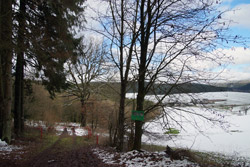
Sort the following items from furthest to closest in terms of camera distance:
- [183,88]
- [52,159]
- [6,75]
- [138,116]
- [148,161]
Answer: [6,75], [52,159], [138,116], [183,88], [148,161]

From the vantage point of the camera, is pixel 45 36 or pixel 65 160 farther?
pixel 45 36

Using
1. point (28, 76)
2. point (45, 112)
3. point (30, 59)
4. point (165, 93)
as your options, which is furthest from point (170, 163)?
point (45, 112)

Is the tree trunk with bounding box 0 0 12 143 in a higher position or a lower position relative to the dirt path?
higher

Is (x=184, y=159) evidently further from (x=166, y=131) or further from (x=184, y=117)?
(x=166, y=131)

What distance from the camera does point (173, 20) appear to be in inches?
279

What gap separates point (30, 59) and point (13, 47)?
468cm

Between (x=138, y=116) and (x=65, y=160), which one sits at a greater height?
(x=138, y=116)

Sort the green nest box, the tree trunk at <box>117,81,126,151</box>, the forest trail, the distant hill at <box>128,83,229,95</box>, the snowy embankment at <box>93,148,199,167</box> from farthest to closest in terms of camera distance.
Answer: the tree trunk at <box>117,81,126,151</box> < the green nest box < the forest trail < the distant hill at <box>128,83,229,95</box> < the snowy embankment at <box>93,148,199,167</box>

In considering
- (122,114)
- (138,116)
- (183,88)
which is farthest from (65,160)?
(183,88)

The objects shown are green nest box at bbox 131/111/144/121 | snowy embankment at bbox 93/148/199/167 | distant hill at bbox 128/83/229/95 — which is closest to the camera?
snowy embankment at bbox 93/148/199/167

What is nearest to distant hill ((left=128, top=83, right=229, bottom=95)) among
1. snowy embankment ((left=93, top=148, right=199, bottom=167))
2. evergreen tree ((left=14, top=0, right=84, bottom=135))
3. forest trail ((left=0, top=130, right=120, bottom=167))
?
snowy embankment ((left=93, top=148, right=199, bottom=167))

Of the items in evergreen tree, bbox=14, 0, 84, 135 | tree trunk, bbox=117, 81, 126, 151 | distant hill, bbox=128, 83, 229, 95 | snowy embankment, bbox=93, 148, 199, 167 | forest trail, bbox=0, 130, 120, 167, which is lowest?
forest trail, bbox=0, 130, 120, 167

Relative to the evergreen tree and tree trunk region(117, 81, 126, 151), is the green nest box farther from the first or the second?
the evergreen tree

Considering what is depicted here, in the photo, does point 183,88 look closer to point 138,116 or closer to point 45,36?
point 138,116
